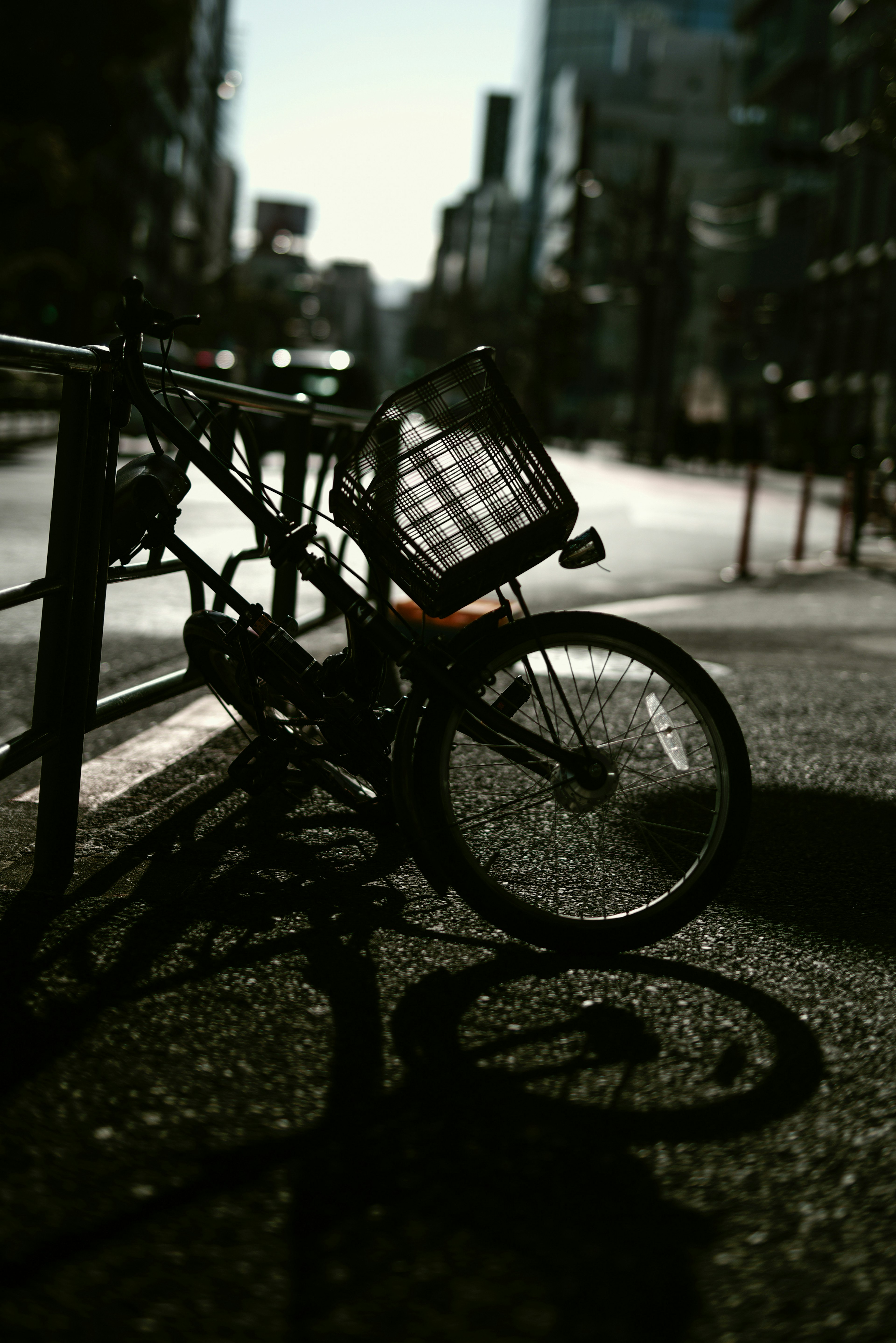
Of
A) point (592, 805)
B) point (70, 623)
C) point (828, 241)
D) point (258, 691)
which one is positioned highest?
point (828, 241)

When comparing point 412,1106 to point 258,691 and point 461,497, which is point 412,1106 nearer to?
point 461,497

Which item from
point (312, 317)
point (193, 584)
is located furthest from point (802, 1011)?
point (312, 317)

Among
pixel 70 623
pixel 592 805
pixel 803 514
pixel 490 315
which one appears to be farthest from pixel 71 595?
pixel 490 315

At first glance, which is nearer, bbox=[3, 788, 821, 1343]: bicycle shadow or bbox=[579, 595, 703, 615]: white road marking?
bbox=[3, 788, 821, 1343]: bicycle shadow

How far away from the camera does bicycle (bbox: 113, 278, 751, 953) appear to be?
303 cm

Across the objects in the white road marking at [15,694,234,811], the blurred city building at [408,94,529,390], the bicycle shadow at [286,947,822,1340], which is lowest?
the bicycle shadow at [286,947,822,1340]

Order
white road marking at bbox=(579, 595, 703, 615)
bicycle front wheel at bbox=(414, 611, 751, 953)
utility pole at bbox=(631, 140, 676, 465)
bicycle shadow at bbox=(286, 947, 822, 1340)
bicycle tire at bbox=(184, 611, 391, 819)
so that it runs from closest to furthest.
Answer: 1. bicycle shadow at bbox=(286, 947, 822, 1340)
2. bicycle front wheel at bbox=(414, 611, 751, 953)
3. bicycle tire at bbox=(184, 611, 391, 819)
4. white road marking at bbox=(579, 595, 703, 615)
5. utility pole at bbox=(631, 140, 676, 465)

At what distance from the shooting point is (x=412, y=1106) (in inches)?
94.7

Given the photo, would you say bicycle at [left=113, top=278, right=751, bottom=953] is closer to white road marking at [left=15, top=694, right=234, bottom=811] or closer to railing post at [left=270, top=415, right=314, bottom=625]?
white road marking at [left=15, top=694, right=234, bottom=811]

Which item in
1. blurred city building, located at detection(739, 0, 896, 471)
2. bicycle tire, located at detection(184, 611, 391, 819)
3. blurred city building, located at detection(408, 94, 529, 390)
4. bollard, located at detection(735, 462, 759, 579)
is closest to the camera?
bicycle tire, located at detection(184, 611, 391, 819)

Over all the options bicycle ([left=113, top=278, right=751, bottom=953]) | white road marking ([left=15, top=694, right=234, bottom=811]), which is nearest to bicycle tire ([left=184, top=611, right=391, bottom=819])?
bicycle ([left=113, top=278, right=751, bottom=953])

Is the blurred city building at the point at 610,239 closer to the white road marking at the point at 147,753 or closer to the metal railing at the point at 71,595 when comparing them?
the white road marking at the point at 147,753

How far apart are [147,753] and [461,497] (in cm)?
189

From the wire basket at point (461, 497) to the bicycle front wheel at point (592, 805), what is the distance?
6.1 inches
